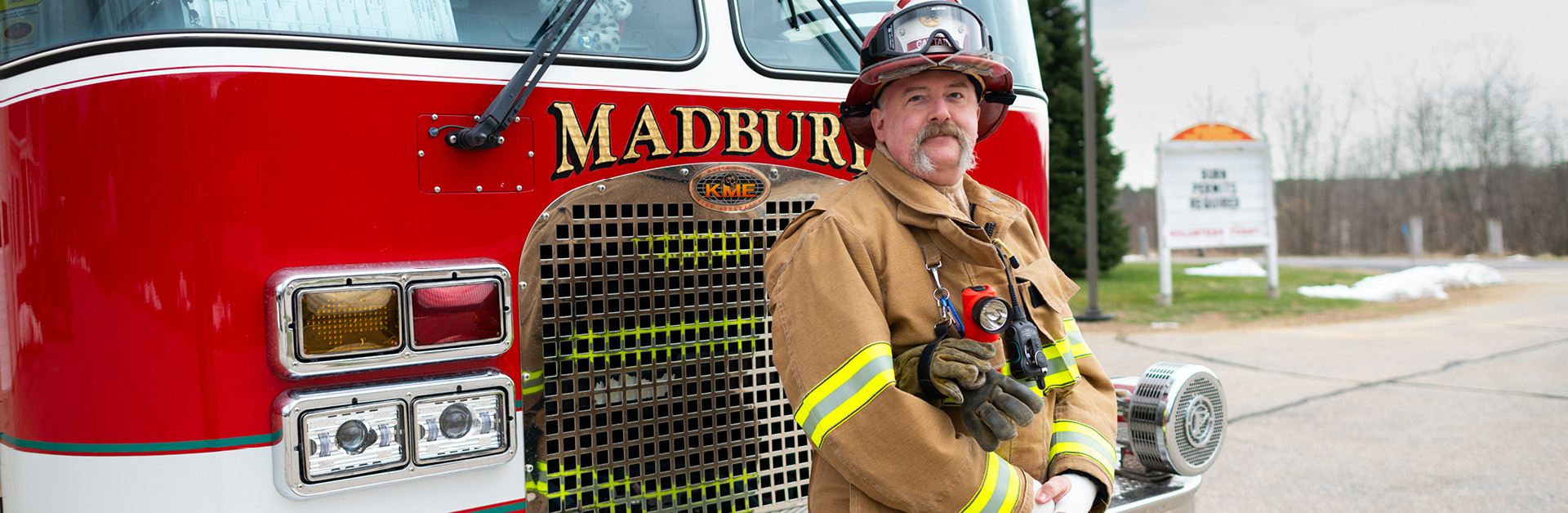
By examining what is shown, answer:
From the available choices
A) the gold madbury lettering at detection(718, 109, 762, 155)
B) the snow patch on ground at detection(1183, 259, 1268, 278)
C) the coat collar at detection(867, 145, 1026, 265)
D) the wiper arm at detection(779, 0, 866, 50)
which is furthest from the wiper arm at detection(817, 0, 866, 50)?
the snow patch on ground at detection(1183, 259, 1268, 278)

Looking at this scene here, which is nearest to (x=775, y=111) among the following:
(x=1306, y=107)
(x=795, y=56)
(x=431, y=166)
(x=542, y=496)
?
(x=795, y=56)

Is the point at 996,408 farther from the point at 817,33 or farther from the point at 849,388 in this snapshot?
the point at 817,33

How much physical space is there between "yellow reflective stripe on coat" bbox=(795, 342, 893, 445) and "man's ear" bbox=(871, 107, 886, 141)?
494 mm

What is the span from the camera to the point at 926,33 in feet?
5.94

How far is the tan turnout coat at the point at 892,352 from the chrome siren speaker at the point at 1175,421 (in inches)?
28.0

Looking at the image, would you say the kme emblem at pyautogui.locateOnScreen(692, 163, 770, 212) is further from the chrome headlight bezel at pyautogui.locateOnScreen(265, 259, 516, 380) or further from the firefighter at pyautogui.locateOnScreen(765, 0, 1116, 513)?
the chrome headlight bezel at pyautogui.locateOnScreen(265, 259, 516, 380)

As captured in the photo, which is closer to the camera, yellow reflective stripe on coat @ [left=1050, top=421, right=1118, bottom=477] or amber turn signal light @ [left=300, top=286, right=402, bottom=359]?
amber turn signal light @ [left=300, top=286, right=402, bottom=359]

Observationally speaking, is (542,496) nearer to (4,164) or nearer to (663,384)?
(663,384)

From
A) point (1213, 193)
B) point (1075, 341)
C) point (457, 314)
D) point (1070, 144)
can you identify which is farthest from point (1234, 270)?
point (457, 314)

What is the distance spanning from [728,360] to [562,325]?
1.40 feet

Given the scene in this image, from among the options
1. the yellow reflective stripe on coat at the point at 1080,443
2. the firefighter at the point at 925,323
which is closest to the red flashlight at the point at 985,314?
the firefighter at the point at 925,323

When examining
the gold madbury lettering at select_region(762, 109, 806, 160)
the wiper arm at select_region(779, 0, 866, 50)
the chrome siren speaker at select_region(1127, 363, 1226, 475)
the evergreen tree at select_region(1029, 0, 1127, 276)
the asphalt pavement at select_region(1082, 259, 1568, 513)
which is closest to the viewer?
the gold madbury lettering at select_region(762, 109, 806, 160)

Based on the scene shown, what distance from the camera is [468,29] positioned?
200 centimetres

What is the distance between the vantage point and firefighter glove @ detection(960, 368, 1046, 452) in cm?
162
